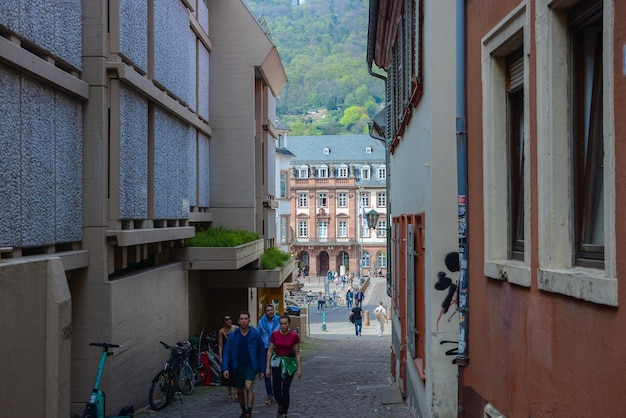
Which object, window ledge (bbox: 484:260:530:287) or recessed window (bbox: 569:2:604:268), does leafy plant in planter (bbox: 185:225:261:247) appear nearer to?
window ledge (bbox: 484:260:530:287)

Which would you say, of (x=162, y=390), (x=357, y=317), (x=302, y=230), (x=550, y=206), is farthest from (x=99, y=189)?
(x=302, y=230)

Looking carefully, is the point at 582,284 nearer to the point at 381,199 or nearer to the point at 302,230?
the point at 381,199

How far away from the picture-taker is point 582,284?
4648mm

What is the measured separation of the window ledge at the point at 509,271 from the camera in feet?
19.2

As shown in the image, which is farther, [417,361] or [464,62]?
[417,361]

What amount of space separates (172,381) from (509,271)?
9.35 m

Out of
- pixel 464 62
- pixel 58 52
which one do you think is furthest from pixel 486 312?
pixel 58 52

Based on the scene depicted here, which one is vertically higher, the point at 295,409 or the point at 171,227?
the point at 171,227

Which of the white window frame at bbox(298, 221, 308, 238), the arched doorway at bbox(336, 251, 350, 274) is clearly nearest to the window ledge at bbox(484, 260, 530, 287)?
the arched doorway at bbox(336, 251, 350, 274)

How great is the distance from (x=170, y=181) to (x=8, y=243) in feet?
25.3

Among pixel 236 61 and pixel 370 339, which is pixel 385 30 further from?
pixel 370 339

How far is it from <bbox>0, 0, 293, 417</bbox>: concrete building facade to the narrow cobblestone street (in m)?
1.07

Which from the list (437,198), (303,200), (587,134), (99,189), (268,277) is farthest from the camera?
(303,200)

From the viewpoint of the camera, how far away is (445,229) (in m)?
9.79
